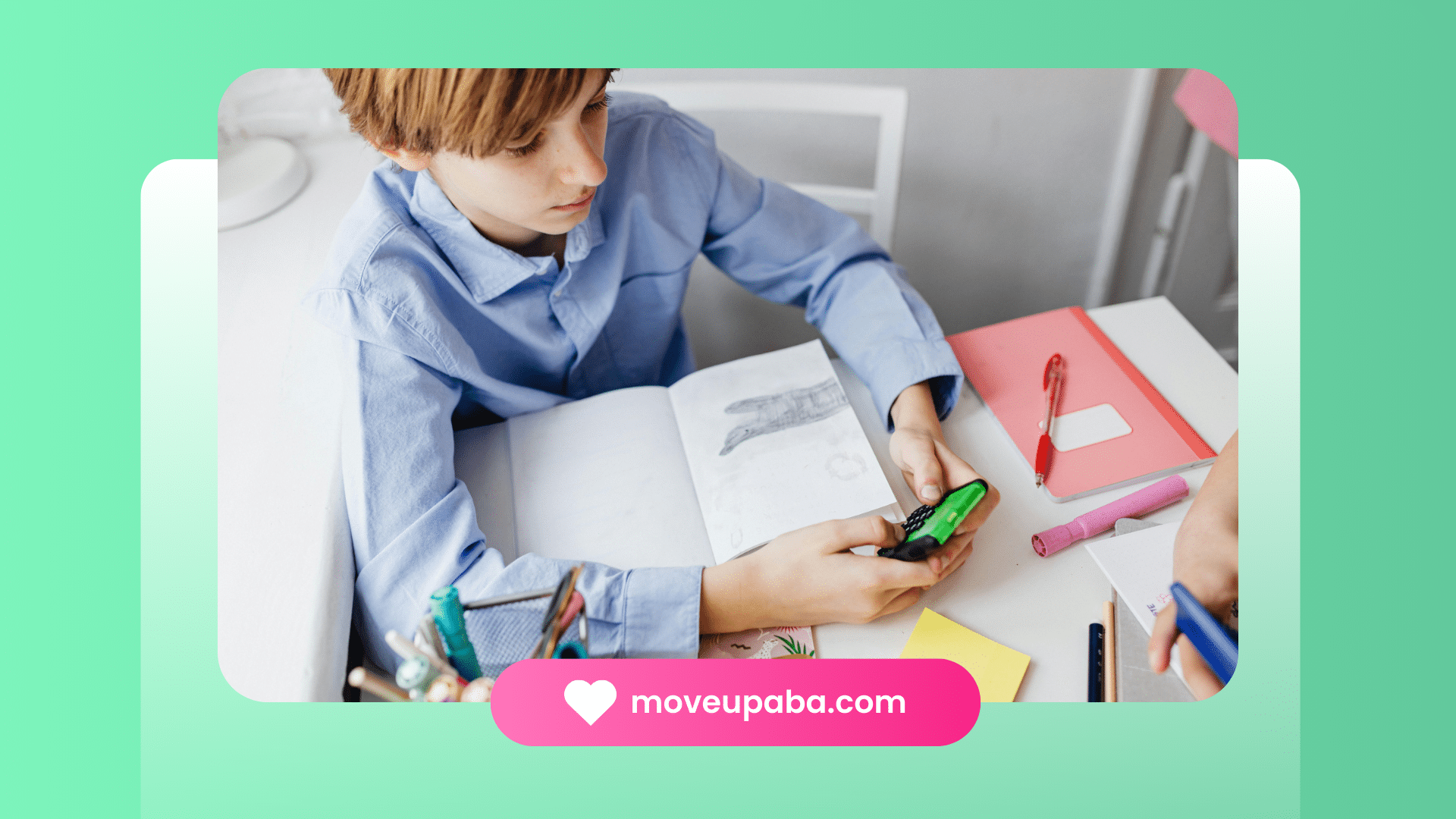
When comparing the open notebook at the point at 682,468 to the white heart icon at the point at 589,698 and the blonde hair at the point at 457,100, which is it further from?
the blonde hair at the point at 457,100

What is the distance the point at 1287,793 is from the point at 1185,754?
0.21 feet

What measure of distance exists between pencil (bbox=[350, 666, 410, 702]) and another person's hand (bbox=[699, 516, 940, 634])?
0.17 meters

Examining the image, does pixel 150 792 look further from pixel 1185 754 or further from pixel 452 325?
pixel 1185 754

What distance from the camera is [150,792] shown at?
47 centimetres

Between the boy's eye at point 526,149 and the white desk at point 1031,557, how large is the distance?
30 cm

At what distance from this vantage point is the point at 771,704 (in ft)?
1.49

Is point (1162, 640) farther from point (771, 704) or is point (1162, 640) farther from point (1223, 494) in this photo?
point (771, 704)

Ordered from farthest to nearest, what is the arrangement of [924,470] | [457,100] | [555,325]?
[555,325] → [924,470] → [457,100]

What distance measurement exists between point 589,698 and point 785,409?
0.24 m

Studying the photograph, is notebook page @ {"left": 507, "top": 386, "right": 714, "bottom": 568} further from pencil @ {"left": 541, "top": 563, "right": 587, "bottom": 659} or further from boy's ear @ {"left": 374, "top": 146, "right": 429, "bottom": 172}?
boy's ear @ {"left": 374, "top": 146, "right": 429, "bottom": 172}

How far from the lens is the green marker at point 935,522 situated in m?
0.49

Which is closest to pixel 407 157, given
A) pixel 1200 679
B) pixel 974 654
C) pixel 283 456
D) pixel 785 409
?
pixel 283 456

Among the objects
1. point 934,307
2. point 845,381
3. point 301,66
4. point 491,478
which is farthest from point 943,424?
point 301,66

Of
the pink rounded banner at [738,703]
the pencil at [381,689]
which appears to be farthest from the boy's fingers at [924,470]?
the pencil at [381,689]
